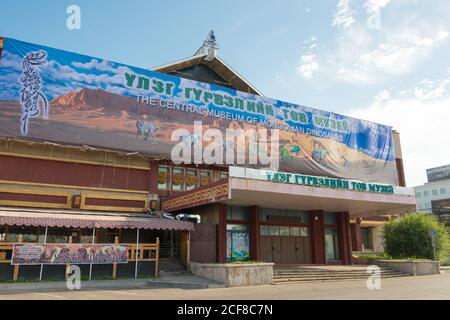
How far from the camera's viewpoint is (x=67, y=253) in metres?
17.8

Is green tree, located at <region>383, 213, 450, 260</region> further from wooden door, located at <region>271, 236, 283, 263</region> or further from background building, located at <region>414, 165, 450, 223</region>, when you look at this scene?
background building, located at <region>414, 165, 450, 223</region>

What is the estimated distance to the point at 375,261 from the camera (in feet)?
86.1

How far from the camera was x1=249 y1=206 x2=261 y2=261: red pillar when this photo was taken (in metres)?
24.0

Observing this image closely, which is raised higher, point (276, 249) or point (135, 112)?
point (135, 112)

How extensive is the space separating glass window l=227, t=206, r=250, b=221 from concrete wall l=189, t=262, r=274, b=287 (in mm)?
5378

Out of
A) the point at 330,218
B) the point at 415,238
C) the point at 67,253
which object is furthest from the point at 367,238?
the point at 67,253

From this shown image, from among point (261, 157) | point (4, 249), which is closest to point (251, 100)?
point (261, 157)

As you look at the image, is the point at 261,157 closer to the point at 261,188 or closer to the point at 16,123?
the point at 261,188

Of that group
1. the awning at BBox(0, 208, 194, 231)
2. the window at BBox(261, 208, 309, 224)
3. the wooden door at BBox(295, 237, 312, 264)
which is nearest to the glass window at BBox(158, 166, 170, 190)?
the awning at BBox(0, 208, 194, 231)

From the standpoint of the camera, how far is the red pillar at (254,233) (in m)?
24.0

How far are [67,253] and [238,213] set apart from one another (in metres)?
10.3

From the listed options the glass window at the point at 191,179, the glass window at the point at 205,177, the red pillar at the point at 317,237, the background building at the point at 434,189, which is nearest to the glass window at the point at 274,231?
the red pillar at the point at 317,237

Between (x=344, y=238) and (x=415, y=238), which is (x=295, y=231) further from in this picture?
(x=415, y=238)

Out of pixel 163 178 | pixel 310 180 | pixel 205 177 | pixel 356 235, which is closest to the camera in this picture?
pixel 310 180
